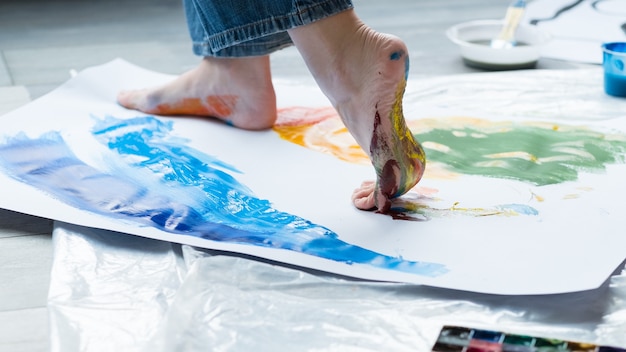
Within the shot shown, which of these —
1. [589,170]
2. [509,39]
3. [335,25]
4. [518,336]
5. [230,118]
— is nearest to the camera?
[518,336]

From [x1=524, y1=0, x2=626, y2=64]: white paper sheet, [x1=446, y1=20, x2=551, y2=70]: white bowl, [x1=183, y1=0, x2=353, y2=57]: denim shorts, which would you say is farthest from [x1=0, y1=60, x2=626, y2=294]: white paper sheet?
[x1=524, y1=0, x2=626, y2=64]: white paper sheet

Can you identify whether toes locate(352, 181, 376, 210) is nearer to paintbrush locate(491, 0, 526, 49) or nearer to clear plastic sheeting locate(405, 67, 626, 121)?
clear plastic sheeting locate(405, 67, 626, 121)

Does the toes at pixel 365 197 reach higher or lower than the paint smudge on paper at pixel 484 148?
higher

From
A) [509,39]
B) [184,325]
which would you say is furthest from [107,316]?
[509,39]

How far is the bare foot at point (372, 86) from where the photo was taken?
0.92 metres

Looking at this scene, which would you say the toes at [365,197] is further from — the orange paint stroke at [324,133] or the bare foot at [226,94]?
the bare foot at [226,94]

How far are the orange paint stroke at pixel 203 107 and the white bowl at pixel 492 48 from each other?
22.1 inches

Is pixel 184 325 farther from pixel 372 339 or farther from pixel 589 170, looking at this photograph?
pixel 589 170

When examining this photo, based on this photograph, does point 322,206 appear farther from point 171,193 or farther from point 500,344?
point 500,344

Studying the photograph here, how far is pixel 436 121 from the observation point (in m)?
1.23

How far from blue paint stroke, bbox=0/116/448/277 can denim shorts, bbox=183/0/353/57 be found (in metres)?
0.16

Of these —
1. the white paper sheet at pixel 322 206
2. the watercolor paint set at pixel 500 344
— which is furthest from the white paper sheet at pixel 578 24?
the watercolor paint set at pixel 500 344

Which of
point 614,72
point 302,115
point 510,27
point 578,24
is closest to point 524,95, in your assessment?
point 614,72

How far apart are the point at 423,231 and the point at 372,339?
7.9 inches
